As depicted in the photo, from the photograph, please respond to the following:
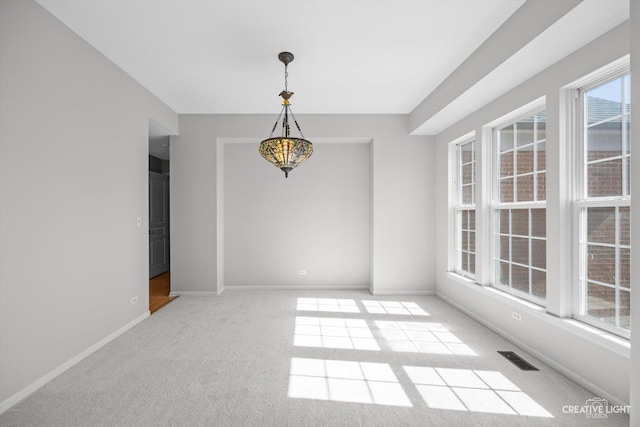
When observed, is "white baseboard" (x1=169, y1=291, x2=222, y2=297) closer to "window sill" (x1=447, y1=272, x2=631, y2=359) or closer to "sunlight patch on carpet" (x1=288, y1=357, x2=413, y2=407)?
"sunlight patch on carpet" (x1=288, y1=357, x2=413, y2=407)

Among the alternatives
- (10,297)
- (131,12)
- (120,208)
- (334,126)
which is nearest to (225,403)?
(10,297)

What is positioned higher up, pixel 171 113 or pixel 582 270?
pixel 171 113

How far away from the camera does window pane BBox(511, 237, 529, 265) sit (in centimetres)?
303

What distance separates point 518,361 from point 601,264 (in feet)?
3.41

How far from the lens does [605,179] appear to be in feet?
7.39

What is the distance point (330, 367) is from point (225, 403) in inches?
34.8

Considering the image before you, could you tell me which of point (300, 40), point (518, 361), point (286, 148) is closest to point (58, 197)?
point (286, 148)

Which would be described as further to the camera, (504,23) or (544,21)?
(504,23)

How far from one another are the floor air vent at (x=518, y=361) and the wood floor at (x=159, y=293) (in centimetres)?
410

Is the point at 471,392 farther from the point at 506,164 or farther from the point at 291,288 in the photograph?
the point at 291,288

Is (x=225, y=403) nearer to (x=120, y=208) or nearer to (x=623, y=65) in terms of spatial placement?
(x=120, y=208)

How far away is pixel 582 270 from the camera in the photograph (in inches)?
95.3

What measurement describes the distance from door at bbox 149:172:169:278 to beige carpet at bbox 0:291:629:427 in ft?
9.61

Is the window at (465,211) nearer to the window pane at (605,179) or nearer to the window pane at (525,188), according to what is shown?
the window pane at (525,188)
